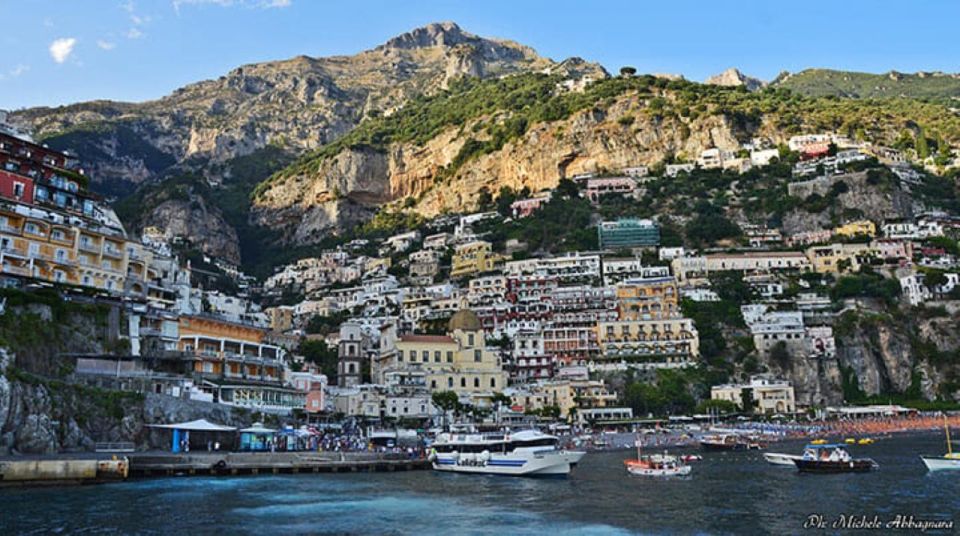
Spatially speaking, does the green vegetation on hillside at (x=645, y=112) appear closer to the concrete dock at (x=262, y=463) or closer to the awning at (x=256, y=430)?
the concrete dock at (x=262, y=463)

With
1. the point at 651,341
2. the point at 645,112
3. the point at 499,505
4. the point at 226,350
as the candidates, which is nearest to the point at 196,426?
the point at 226,350

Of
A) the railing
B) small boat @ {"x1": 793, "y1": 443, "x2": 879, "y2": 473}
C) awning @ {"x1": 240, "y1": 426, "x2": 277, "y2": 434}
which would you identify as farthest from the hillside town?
small boat @ {"x1": 793, "y1": 443, "x2": 879, "y2": 473}

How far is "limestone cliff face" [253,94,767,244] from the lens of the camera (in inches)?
5920

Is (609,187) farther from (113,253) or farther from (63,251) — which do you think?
(63,251)

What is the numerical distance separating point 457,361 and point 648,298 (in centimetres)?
2727

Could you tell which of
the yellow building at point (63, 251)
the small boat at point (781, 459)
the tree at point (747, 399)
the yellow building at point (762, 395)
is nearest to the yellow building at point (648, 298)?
the yellow building at point (762, 395)

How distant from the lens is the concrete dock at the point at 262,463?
4459 centimetres

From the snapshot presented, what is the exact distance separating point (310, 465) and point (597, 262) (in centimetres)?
6698

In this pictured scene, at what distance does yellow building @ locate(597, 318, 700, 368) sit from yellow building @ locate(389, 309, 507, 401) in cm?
1436

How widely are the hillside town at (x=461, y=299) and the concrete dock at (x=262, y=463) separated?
703cm

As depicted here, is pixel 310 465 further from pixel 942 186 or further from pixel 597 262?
pixel 942 186

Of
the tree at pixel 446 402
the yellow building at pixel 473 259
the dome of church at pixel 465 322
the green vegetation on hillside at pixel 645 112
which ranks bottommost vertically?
the tree at pixel 446 402

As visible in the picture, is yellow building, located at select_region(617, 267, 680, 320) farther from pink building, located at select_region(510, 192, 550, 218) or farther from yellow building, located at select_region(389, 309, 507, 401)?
pink building, located at select_region(510, 192, 550, 218)

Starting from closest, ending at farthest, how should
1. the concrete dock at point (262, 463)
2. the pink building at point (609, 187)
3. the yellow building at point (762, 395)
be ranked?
the concrete dock at point (262, 463)
the yellow building at point (762, 395)
the pink building at point (609, 187)
